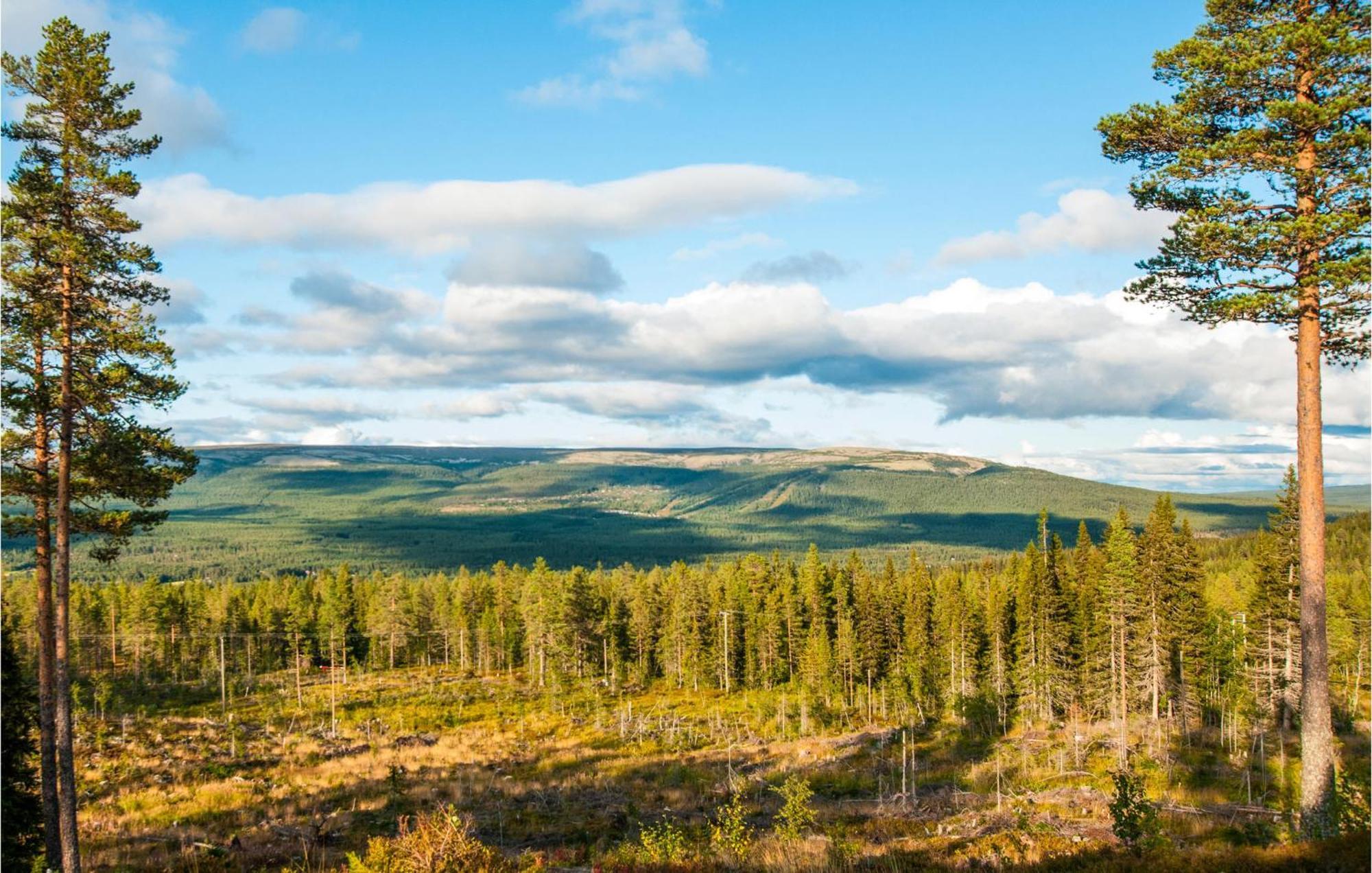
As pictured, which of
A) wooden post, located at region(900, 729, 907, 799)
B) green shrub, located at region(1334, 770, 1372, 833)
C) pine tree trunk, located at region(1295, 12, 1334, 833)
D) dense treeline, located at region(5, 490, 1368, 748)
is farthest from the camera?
dense treeline, located at region(5, 490, 1368, 748)

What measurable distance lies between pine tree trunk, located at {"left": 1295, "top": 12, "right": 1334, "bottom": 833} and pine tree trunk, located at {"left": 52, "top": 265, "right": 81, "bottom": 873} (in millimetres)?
24448

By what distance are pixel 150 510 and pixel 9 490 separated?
302 cm

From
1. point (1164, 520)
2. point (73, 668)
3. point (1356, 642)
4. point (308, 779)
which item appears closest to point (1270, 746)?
point (1164, 520)

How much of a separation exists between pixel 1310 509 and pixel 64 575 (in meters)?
26.5

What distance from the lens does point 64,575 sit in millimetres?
17312

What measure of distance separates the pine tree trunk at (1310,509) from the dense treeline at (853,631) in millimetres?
36654

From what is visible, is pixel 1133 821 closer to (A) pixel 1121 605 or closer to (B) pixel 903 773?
(B) pixel 903 773

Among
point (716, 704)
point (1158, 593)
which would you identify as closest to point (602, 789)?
point (716, 704)

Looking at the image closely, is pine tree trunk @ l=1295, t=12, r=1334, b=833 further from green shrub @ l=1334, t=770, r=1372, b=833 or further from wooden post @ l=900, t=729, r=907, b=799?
wooden post @ l=900, t=729, r=907, b=799

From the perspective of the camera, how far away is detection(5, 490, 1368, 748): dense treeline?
5034 cm

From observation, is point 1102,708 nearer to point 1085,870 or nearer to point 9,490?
point 1085,870

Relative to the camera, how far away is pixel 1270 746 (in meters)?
48.6

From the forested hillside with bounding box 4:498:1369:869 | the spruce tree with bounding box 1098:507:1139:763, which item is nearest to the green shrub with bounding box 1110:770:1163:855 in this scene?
the forested hillside with bounding box 4:498:1369:869

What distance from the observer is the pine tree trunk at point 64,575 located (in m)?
16.2
